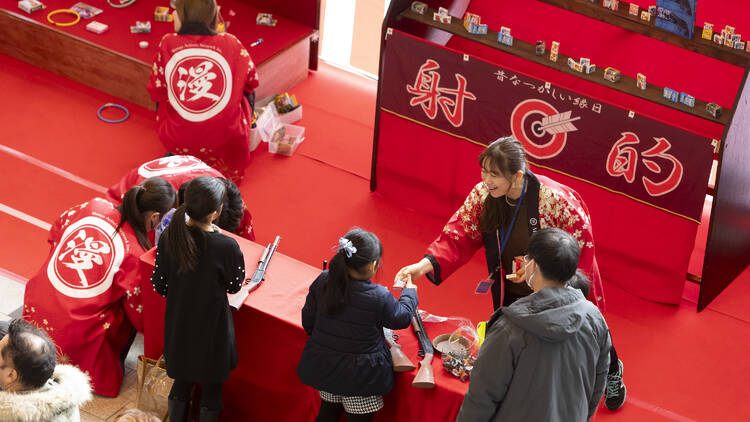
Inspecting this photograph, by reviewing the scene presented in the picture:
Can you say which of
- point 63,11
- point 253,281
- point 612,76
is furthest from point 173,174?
point 63,11

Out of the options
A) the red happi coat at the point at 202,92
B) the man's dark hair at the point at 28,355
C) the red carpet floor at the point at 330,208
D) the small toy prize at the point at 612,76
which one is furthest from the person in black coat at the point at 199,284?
the small toy prize at the point at 612,76

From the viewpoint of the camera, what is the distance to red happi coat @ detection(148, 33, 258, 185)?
4984mm

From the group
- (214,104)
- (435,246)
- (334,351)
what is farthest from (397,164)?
(334,351)

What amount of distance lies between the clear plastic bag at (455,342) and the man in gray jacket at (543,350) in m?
0.34

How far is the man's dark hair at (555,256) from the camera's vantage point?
8.98 feet

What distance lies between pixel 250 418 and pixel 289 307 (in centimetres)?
74

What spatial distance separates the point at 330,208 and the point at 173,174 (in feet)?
4.42

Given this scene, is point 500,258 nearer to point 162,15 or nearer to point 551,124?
point 551,124

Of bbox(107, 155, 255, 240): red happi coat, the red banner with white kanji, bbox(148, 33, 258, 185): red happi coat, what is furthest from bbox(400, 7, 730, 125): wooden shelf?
bbox(107, 155, 255, 240): red happi coat

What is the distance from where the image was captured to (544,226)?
3547 mm

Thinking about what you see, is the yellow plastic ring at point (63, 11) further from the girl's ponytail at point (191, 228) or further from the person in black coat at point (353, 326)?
the person in black coat at point (353, 326)

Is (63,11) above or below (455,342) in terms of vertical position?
below

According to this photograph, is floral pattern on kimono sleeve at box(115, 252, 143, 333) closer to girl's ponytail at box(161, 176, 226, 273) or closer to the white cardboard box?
girl's ponytail at box(161, 176, 226, 273)

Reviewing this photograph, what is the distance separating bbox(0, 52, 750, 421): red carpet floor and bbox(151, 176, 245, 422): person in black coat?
1550 millimetres
